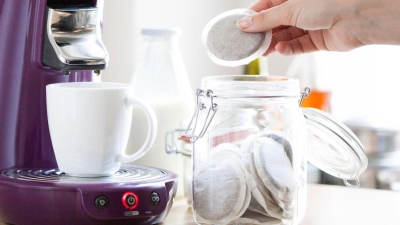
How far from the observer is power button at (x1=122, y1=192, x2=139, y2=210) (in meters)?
0.82

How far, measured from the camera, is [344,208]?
3.40ft

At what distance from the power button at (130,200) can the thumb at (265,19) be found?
0.28m

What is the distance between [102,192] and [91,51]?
20 centimetres

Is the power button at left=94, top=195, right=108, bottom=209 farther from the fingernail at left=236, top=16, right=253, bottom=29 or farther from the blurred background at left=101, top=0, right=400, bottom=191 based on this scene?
the blurred background at left=101, top=0, right=400, bottom=191

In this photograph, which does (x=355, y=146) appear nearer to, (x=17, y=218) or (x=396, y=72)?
(x=17, y=218)

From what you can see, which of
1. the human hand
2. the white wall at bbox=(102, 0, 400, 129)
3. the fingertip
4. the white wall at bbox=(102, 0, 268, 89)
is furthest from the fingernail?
the white wall at bbox=(102, 0, 400, 129)

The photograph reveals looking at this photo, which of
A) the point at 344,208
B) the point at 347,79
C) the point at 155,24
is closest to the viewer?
the point at 344,208

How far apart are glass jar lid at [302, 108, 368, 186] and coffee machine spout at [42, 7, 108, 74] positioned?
0.30 m

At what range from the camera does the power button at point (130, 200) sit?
0.82 m

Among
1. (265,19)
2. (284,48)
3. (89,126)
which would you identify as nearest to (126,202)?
(89,126)

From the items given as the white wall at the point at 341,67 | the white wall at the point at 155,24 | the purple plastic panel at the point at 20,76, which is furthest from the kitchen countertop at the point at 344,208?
the white wall at the point at 341,67

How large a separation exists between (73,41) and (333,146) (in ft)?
1.27

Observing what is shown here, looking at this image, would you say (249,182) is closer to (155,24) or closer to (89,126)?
(89,126)

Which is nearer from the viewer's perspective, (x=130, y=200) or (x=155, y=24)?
(x=130, y=200)
